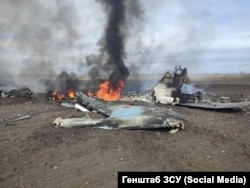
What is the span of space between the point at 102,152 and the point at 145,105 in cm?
516

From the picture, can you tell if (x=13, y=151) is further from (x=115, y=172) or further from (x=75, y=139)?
(x=115, y=172)

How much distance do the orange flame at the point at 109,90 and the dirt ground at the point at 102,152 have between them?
30.3 ft

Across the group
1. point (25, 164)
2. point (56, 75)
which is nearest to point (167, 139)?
point (25, 164)

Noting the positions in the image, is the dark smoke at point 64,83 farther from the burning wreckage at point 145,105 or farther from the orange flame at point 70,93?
the burning wreckage at point 145,105

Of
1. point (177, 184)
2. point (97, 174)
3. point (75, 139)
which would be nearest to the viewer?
point (177, 184)

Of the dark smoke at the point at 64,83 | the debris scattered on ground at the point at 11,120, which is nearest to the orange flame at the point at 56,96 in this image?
the dark smoke at the point at 64,83

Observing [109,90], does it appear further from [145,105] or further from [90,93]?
[145,105]

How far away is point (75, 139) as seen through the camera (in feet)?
31.0

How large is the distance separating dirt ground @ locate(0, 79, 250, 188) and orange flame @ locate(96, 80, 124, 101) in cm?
923

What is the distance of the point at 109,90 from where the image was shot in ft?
73.5

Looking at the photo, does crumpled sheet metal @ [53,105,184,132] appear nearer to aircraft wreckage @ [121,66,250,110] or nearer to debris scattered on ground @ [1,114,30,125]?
debris scattered on ground @ [1,114,30,125]

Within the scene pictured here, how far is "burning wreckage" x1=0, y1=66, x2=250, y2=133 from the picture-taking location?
1052 cm

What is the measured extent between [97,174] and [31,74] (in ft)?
77.6

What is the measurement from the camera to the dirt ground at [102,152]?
22.6 feet
